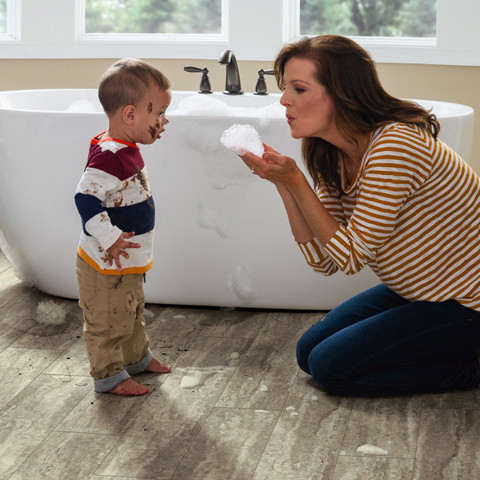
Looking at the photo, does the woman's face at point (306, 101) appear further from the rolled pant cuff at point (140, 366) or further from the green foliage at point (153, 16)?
the green foliage at point (153, 16)

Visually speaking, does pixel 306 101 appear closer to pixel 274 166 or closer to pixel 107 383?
pixel 274 166

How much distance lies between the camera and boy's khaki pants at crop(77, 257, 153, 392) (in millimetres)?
1775

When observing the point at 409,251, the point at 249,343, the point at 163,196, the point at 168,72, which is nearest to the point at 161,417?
the point at 249,343

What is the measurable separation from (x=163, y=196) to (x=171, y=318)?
1.17 feet

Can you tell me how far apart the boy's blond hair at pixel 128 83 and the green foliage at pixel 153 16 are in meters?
2.01

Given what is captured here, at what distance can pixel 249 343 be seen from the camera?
2.13 meters

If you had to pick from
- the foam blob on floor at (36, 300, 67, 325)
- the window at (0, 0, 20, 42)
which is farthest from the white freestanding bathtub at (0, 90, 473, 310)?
the window at (0, 0, 20, 42)

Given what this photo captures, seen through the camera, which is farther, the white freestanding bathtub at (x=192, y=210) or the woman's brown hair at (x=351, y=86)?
the white freestanding bathtub at (x=192, y=210)

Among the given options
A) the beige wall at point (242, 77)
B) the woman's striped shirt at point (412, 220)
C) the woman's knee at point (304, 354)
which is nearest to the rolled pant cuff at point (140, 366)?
the woman's knee at point (304, 354)

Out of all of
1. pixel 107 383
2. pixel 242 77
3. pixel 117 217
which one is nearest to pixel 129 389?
pixel 107 383

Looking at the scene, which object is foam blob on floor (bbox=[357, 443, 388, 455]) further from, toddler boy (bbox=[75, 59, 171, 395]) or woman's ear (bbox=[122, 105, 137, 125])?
woman's ear (bbox=[122, 105, 137, 125])

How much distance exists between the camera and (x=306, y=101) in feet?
5.34

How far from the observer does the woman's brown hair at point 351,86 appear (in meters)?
1.59

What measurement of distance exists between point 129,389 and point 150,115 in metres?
0.61
